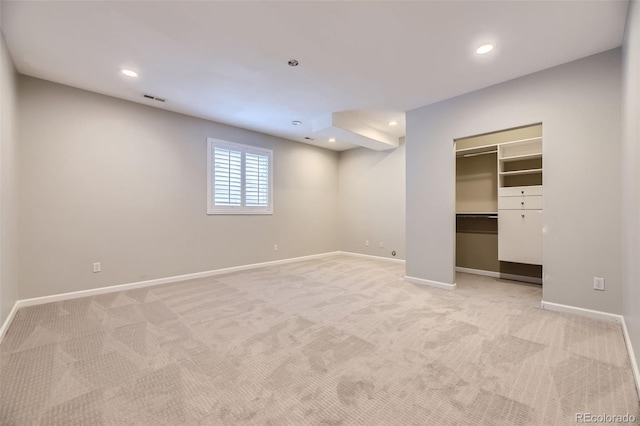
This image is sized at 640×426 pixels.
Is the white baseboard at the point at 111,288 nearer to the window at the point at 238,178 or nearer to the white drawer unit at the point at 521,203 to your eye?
the window at the point at 238,178

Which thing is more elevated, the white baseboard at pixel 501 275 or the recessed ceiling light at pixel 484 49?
the recessed ceiling light at pixel 484 49

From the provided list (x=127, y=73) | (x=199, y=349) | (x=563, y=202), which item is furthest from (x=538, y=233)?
(x=127, y=73)

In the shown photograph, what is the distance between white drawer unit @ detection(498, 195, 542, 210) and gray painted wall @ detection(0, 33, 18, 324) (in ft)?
18.9

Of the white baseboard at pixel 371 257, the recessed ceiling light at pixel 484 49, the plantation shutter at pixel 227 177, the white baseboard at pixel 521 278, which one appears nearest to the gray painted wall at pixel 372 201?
the white baseboard at pixel 371 257

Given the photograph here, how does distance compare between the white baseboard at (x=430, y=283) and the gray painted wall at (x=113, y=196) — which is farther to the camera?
the white baseboard at (x=430, y=283)

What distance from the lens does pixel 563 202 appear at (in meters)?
2.90

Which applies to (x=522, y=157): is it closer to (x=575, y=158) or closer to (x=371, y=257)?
(x=575, y=158)

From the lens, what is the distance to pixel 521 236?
383 cm

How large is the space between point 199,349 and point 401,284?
2935mm

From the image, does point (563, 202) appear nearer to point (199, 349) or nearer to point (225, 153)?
point (199, 349)

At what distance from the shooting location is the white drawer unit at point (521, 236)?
3707 mm

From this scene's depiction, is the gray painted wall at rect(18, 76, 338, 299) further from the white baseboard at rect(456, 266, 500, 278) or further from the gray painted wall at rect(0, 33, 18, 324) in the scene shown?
the white baseboard at rect(456, 266, 500, 278)

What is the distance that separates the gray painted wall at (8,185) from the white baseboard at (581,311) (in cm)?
539

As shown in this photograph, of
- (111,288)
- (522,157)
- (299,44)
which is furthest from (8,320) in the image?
(522,157)
